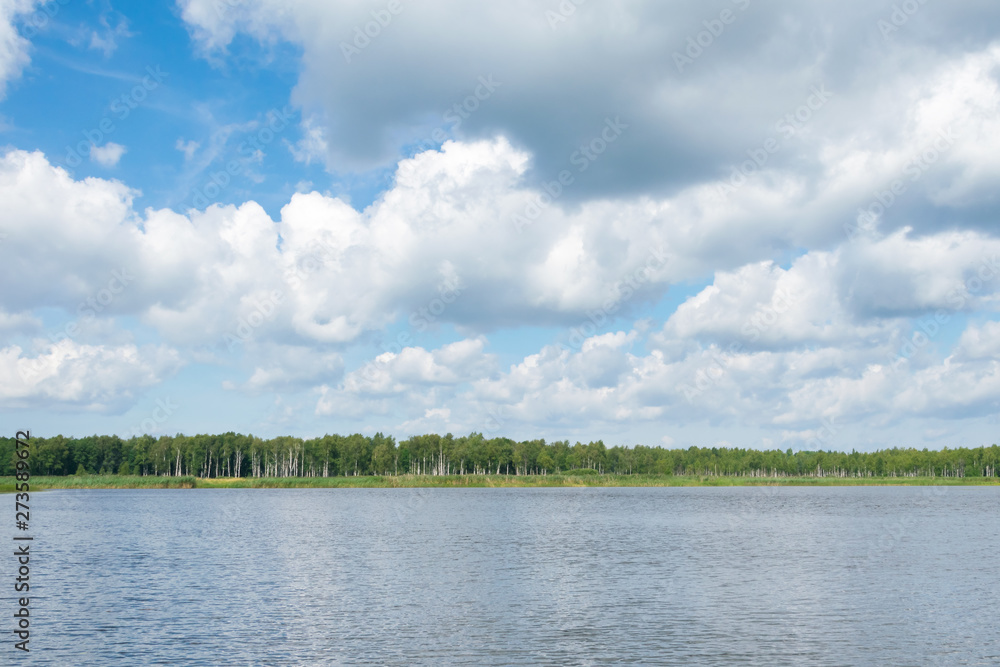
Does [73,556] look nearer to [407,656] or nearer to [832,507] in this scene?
[407,656]

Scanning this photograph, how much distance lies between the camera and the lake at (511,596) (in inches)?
1091

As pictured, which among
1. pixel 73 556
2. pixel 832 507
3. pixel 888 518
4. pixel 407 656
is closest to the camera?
pixel 407 656

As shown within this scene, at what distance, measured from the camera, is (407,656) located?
27.0 metres

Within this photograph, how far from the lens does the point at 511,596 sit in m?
38.5

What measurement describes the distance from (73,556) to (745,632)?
4715 cm

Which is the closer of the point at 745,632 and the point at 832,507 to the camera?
the point at 745,632

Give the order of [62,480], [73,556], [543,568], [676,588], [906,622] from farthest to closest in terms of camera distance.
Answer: [62,480] < [73,556] < [543,568] < [676,588] < [906,622]

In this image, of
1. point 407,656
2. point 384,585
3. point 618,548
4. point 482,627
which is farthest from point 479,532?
point 407,656

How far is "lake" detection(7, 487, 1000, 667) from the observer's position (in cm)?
2770

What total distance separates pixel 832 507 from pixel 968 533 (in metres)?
42.5

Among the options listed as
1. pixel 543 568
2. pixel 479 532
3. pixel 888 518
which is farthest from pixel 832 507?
pixel 543 568

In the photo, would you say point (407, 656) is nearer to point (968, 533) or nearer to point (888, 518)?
point (968, 533)

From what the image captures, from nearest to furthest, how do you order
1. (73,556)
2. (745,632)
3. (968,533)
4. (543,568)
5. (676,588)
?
(745,632) < (676,588) < (543,568) < (73,556) < (968,533)

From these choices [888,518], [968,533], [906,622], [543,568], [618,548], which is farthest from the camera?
[888,518]
